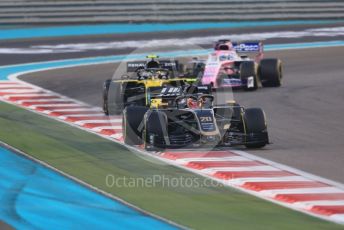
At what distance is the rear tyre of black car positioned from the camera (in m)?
19.1

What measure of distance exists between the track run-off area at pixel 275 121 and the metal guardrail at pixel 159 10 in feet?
25.4

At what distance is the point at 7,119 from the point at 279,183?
797 cm

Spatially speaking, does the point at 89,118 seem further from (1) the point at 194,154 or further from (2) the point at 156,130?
(1) the point at 194,154

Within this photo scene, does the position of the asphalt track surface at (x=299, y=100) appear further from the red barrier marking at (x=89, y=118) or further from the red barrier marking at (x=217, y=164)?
the red barrier marking at (x=89, y=118)

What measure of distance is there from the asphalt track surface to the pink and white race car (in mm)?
422

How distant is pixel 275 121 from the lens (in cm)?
1788

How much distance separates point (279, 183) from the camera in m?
12.0

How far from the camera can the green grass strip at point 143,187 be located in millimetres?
9984

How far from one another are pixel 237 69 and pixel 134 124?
889 centimetres

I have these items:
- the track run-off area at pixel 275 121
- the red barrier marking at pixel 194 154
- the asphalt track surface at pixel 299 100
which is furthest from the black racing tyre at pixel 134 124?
the asphalt track surface at pixel 299 100

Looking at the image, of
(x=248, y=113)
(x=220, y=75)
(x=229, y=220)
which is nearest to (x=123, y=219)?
(x=229, y=220)

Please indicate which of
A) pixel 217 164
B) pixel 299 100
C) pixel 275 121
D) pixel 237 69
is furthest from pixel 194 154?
pixel 237 69

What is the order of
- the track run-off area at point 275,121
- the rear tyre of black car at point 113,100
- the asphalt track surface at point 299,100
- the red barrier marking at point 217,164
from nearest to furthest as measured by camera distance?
the track run-off area at point 275,121 → the red barrier marking at point 217,164 → the asphalt track surface at point 299,100 → the rear tyre of black car at point 113,100

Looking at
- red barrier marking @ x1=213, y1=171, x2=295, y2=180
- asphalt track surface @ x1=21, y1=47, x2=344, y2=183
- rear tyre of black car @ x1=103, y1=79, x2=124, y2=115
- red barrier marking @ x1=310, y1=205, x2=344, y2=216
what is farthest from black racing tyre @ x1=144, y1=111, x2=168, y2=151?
rear tyre of black car @ x1=103, y1=79, x2=124, y2=115
